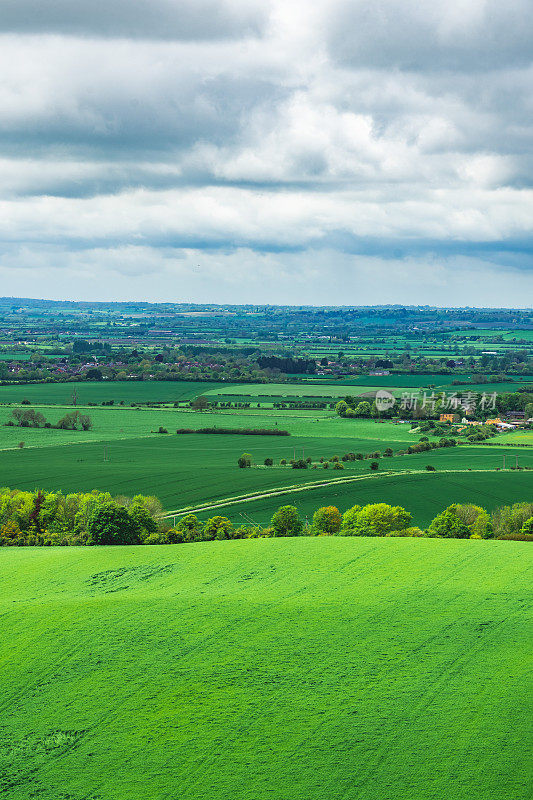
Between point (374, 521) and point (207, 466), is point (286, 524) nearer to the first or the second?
point (374, 521)

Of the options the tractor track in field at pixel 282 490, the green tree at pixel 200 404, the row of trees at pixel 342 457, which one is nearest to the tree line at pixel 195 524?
the tractor track in field at pixel 282 490

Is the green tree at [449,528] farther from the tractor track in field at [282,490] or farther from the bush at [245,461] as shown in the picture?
the bush at [245,461]

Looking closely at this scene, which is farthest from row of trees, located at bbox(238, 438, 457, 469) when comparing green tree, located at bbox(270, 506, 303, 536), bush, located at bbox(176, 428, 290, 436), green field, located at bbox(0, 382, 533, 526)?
green tree, located at bbox(270, 506, 303, 536)

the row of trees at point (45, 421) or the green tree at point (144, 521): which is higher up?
the row of trees at point (45, 421)

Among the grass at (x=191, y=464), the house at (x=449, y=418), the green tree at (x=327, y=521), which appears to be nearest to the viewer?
the green tree at (x=327, y=521)

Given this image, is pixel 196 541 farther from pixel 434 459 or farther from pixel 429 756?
pixel 434 459

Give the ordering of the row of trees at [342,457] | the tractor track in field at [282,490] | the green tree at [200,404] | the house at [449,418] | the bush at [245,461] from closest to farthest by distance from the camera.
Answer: the tractor track in field at [282,490] → the row of trees at [342,457] → the bush at [245,461] → the house at [449,418] → the green tree at [200,404]

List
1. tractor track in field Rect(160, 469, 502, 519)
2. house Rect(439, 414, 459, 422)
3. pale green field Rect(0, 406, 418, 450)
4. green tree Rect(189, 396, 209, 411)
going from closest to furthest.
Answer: tractor track in field Rect(160, 469, 502, 519), pale green field Rect(0, 406, 418, 450), house Rect(439, 414, 459, 422), green tree Rect(189, 396, 209, 411)

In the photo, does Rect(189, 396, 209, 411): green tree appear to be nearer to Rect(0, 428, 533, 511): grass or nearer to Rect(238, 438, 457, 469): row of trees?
Rect(0, 428, 533, 511): grass
